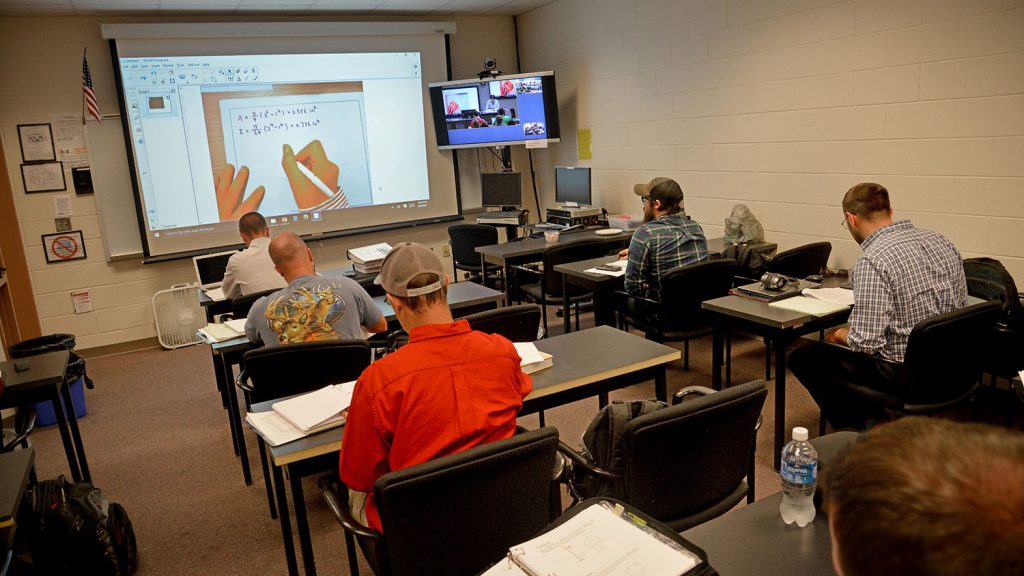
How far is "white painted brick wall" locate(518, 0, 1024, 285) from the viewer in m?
3.61

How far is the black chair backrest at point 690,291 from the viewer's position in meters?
3.83

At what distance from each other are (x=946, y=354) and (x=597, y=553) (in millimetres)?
2068

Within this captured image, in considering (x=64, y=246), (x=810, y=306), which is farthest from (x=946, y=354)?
(x=64, y=246)

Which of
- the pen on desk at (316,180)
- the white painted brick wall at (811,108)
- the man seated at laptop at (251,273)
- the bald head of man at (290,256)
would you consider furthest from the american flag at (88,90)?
the white painted brick wall at (811,108)

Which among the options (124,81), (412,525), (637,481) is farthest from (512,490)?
(124,81)

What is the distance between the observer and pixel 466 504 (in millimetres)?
1606

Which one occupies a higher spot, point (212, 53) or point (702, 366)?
point (212, 53)

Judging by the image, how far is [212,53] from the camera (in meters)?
6.06

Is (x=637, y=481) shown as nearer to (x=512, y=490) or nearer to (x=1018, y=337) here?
(x=512, y=490)

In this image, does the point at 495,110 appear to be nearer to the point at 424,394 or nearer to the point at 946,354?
the point at 946,354

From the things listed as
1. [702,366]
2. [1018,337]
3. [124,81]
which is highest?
[124,81]

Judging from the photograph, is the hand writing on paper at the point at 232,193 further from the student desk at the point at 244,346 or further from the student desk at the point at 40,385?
the student desk at the point at 40,385

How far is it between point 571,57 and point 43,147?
4.71m

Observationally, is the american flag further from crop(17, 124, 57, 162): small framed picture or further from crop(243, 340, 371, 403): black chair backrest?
crop(243, 340, 371, 403): black chair backrest
